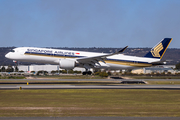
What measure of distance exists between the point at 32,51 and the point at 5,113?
26.1 meters

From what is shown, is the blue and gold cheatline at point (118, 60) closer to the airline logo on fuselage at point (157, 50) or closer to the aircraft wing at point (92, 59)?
the airline logo on fuselage at point (157, 50)

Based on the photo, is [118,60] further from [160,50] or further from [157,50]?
[160,50]

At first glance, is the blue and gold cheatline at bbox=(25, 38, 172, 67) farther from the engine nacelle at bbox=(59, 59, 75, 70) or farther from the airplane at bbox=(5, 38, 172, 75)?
the engine nacelle at bbox=(59, 59, 75, 70)

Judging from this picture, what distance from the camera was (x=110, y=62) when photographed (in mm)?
44500

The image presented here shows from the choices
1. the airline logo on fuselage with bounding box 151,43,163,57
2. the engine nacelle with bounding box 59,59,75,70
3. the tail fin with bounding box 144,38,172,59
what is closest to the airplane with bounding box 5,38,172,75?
the engine nacelle with bounding box 59,59,75,70

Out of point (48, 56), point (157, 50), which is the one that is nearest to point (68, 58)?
point (48, 56)

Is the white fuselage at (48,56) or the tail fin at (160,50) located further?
the tail fin at (160,50)

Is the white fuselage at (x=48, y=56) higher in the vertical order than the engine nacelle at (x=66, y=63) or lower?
higher

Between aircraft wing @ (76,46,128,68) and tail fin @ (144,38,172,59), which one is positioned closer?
aircraft wing @ (76,46,128,68)

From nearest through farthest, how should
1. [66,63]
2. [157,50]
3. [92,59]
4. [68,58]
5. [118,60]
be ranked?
[66,63] < [92,59] < [68,58] < [118,60] < [157,50]

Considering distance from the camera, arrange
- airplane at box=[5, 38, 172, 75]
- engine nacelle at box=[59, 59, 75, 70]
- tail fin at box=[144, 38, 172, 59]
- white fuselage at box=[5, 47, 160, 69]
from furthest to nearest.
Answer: tail fin at box=[144, 38, 172, 59] → white fuselage at box=[5, 47, 160, 69] → airplane at box=[5, 38, 172, 75] → engine nacelle at box=[59, 59, 75, 70]

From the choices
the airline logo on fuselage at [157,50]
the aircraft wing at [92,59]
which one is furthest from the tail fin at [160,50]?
the aircraft wing at [92,59]

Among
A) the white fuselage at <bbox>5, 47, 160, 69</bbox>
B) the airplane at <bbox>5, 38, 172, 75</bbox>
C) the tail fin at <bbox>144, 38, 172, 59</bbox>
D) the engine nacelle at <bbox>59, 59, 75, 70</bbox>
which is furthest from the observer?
the tail fin at <bbox>144, 38, 172, 59</bbox>

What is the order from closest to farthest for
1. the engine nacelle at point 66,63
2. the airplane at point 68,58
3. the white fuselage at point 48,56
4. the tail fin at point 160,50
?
the engine nacelle at point 66,63, the airplane at point 68,58, the white fuselage at point 48,56, the tail fin at point 160,50
